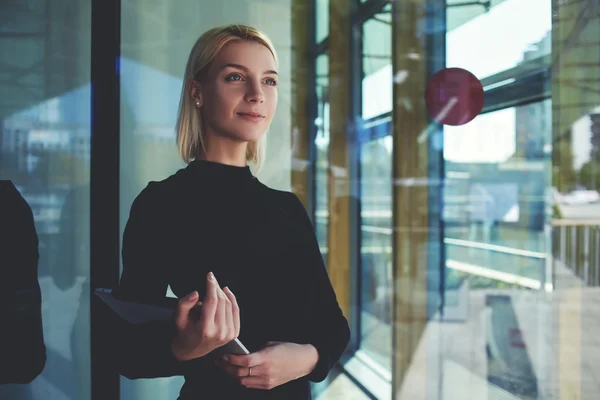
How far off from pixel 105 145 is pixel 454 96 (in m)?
1.61

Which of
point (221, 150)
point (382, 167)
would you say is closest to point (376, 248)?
point (382, 167)

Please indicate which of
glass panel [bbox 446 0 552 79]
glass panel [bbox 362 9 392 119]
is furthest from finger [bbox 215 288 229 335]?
glass panel [bbox 446 0 552 79]

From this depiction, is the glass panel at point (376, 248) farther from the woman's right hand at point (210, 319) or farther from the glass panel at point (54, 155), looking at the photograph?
the woman's right hand at point (210, 319)

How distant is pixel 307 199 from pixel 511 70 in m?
1.15

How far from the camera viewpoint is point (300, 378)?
1280 mm

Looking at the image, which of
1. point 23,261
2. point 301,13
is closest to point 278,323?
point 23,261

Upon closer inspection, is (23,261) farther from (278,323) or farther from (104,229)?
(104,229)

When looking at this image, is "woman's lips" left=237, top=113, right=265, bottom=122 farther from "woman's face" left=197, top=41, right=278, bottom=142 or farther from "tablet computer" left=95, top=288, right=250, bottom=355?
"tablet computer" left=95, top=288, right=250, bottom=355

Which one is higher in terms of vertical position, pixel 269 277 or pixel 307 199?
pixel 307 199

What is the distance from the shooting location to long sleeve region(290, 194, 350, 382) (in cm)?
127

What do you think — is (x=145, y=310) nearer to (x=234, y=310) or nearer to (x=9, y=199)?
(x=234, y=310)

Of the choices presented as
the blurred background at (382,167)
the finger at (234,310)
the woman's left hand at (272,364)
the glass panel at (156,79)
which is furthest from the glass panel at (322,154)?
the finger at (234,310)

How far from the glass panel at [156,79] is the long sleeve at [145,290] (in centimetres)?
109

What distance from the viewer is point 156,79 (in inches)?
93.9
